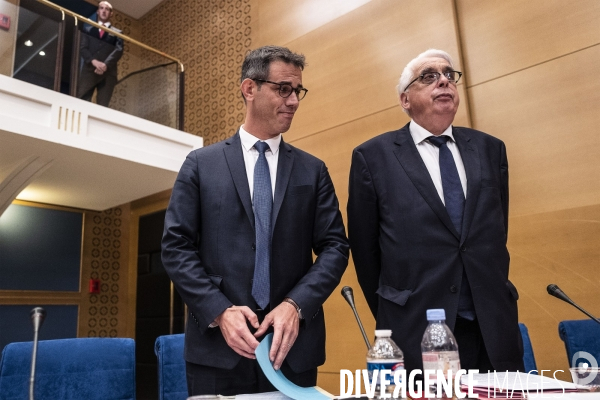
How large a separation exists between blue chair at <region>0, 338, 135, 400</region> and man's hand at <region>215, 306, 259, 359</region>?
0.87 meters

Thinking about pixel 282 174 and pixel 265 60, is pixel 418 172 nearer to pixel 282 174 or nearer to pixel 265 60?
pixel 282 174

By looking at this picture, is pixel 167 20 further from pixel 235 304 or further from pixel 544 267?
pixel 235 304

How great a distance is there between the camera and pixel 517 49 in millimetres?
3270

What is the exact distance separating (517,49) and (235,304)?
2.81 meters

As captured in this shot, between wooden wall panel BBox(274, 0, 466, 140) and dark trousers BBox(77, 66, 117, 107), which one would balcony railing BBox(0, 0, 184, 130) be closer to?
dark trousers BBox(77, 66, 117, 107)

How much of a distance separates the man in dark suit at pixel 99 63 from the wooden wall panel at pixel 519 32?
3128 millimetres

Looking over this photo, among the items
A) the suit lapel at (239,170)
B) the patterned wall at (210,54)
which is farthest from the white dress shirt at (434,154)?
the patterned wall at (210,54)

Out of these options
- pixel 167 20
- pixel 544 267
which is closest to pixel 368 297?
pixel 544 267

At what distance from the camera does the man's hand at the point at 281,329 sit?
1.13m

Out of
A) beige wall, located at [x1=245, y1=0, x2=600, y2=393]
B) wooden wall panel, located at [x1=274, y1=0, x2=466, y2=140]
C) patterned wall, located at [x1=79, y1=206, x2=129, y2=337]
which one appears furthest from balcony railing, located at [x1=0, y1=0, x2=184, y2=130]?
patterned wall, located at [x1=79, y1=206, x2=129, y2=337]

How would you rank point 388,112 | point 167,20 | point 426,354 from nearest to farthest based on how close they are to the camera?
point 426,354 → point 388,112 → point 167,20

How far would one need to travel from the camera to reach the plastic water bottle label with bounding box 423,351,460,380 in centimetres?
96

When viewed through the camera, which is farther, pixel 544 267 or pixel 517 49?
pixel 517 49

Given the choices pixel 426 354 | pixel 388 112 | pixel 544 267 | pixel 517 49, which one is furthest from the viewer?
pixel 388 112
